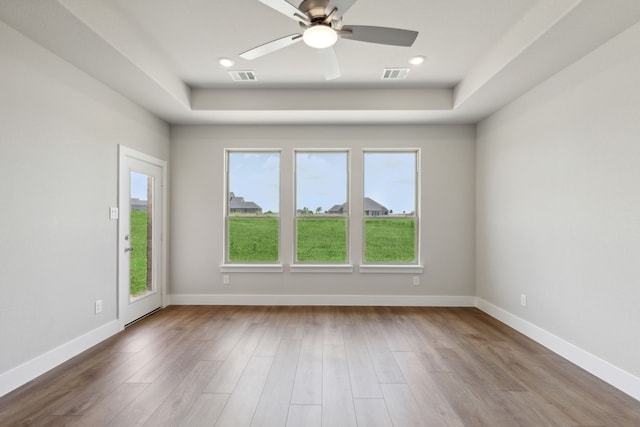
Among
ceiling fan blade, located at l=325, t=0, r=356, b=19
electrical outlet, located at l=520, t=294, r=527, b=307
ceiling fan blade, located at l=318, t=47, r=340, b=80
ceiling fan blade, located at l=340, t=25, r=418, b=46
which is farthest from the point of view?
electrical outlet, located at l=520, t=294, r=527, b=307

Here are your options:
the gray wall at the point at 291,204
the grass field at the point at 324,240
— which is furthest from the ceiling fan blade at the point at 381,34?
the grass field at the point at 324,240

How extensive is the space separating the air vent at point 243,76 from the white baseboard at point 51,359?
10.1ft

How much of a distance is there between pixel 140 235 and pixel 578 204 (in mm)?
4809

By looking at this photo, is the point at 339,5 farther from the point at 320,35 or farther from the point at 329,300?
the point at 329,300

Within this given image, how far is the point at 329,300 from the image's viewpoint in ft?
15.4

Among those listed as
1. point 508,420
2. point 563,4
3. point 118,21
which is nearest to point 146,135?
point 118,21

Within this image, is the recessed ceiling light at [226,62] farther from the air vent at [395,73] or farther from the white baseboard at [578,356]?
the white baseboard at [578,356]

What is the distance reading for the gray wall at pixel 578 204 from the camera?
2395 mm

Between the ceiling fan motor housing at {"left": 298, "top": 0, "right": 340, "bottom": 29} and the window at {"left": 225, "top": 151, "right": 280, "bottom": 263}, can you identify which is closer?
the ceiling fan motor housing at {"left": 298, "top": 0, "right": 340, "bottom": 29}

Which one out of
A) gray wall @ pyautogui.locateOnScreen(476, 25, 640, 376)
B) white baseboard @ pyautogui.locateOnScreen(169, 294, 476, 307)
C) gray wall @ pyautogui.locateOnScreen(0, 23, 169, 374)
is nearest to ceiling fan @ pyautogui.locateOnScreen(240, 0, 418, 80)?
gray wall @ pyautogui.locateOnScreen(476, 25, 640, 376)

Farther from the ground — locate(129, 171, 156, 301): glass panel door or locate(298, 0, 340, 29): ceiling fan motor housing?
locate(298, 0, 340, 29): ceiling fan motor housing

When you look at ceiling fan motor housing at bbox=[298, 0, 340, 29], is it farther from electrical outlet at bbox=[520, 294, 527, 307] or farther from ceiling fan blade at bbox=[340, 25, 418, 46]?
electrical outlet at bbox=[520, 294, 527, 307]

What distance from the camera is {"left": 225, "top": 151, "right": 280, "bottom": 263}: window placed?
4840 mm

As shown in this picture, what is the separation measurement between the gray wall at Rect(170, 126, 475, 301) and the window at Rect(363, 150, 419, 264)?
157 mm
